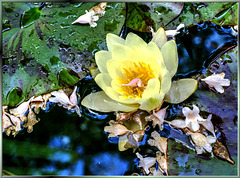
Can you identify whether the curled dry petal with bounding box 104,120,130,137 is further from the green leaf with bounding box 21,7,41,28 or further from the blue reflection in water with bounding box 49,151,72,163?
the green leaf with bounding box 21,7,41,28

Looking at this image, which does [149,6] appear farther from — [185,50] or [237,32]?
[237,32]

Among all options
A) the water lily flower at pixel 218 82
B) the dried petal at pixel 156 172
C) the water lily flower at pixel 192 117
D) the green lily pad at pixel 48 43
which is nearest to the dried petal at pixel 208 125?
the water lily flower at pixel 192 117

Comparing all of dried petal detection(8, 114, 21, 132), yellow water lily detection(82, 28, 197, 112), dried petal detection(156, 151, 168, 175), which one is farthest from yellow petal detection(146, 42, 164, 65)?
dried petal detection(8, 114, 21, 132)

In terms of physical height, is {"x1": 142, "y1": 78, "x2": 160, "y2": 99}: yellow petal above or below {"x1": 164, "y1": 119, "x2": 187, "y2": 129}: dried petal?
above

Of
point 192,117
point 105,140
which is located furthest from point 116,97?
point 192,117

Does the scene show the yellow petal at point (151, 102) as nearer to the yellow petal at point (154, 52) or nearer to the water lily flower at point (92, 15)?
the yellow petal at point (154, 52)

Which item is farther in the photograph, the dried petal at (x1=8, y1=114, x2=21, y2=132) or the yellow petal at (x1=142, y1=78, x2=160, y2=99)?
the dried petal at (x1=8, y1=114, x2=21, y2=132)

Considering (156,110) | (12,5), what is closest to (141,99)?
(156,110)
